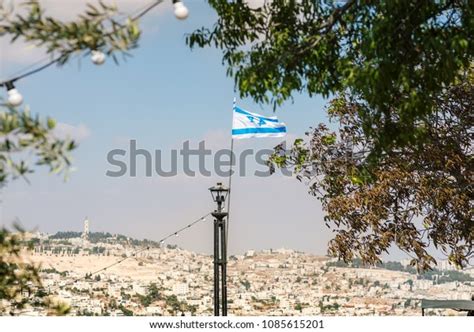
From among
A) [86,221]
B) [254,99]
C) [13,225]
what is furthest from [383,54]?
[86,221]

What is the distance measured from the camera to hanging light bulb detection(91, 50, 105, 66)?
3957 mm

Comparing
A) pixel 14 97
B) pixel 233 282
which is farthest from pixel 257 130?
pixel 14 97

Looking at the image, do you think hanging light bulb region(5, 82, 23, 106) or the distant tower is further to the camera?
the distant tower

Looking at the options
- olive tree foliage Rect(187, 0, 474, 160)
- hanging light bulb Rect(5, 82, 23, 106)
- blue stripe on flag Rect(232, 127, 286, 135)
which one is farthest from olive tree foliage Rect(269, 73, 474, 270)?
hanging light bulb Rect(5, 82, 23, 106)

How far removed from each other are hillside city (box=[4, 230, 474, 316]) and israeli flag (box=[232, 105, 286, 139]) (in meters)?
3.51

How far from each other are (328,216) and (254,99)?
5.81 metres

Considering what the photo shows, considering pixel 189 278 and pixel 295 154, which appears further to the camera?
pixel 189 278

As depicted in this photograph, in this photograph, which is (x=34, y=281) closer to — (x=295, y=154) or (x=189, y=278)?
(x=295, y=154)

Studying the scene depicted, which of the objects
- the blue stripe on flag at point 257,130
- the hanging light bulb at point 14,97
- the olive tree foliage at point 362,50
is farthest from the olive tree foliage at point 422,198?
the hanging light bulb at point 14,97

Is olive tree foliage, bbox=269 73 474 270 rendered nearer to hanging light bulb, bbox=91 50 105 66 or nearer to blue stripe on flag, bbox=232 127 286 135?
blue stripe on flag, bbox=232 127 286 135

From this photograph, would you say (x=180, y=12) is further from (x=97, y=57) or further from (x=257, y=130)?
(x=257, y=130)

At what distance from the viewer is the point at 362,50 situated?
566 centimetres

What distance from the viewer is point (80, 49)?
13.2ft

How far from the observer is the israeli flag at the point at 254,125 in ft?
35.2
